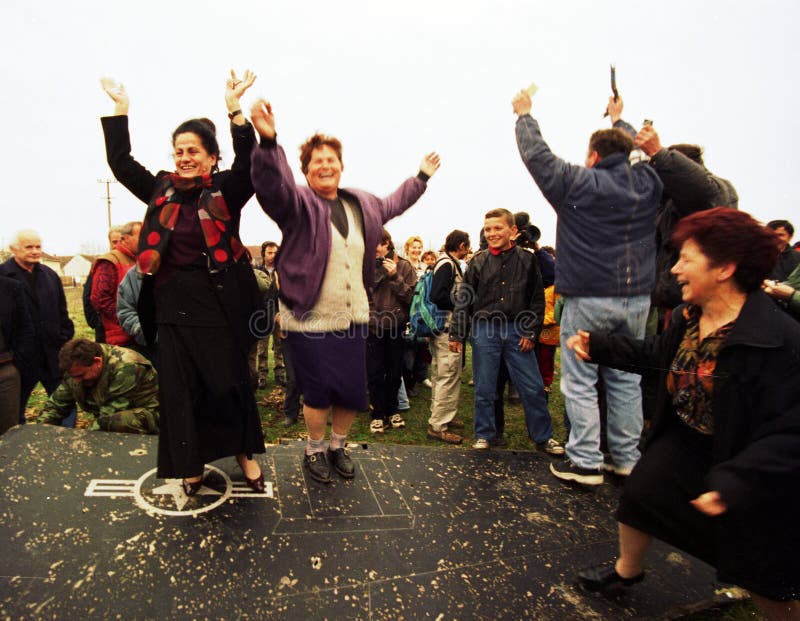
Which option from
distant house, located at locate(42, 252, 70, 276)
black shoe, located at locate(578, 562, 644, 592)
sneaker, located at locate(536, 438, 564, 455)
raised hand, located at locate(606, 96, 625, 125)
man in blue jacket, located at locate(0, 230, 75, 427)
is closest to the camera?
black shoe, located at locate(578, 562, 644, 592)

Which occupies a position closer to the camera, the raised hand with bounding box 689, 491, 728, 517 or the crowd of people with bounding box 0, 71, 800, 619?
the raised hand with bounding box 689, 491, 728, 517

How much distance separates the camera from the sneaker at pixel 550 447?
4352 millimetres

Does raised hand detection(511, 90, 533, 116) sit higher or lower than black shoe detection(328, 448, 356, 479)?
higher

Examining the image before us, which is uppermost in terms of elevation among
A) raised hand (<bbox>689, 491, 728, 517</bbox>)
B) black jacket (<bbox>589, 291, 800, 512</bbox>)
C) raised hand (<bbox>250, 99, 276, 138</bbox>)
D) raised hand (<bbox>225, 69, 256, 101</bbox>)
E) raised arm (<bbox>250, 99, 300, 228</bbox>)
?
raised hand (<bbox>225, 69, 256, 101</bbox>)

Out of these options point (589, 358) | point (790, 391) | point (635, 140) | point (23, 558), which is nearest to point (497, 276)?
point (635, 140)

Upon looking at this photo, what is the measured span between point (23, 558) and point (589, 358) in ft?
9.33

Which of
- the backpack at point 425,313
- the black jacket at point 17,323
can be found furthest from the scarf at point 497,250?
the black jacket at point 17,323

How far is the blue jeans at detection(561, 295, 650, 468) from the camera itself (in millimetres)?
3148

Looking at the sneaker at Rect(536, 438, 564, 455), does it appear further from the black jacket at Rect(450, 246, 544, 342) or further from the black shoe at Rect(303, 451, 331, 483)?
the black shoe at Rect(303, 451, 331, 483)

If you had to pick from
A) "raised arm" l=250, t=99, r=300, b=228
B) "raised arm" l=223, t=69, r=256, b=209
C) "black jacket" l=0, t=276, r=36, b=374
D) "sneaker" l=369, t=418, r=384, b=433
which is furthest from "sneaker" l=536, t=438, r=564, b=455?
"black jacket" l=0, t=276, r=36, b=374

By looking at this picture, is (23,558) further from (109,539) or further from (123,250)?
(123,250)

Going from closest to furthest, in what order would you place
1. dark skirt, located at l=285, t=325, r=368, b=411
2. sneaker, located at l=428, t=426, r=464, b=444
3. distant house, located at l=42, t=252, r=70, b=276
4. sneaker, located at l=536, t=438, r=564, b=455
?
dark skirt, located at l=285, t=325, r=368, b=411
sneaker, located at l=536, t=438, r=564, b=455
sneaker, located at l=428, t=426, r=464, b=444
distant house, located at l=42, t=252, r=70, b=276

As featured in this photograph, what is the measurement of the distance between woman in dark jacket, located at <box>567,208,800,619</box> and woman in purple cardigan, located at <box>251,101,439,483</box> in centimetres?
153

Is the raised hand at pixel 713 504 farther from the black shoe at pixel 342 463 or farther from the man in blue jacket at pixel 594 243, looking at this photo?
the black shoe at pixel 342 463
